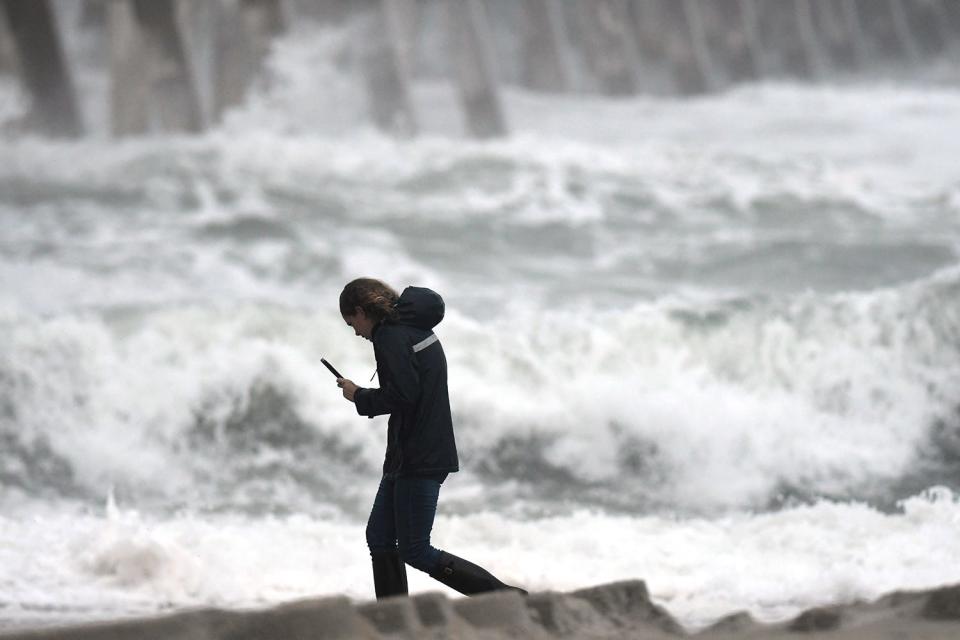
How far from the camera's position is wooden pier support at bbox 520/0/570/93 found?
24.9m

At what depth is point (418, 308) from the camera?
Answer: 127 inches

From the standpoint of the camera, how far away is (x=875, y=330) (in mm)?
8109

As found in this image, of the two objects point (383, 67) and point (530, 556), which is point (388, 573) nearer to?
point (530, 556)

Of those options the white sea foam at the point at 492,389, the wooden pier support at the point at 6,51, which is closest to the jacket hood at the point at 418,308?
the white sea foam at the point at 492,389

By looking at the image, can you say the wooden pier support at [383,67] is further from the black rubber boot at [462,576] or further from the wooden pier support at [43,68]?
the black rubber boot at [462,576]

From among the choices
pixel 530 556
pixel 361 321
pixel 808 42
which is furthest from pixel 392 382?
pixel 808 42

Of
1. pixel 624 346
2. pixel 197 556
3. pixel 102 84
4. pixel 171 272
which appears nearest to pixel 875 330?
pixel 624 346

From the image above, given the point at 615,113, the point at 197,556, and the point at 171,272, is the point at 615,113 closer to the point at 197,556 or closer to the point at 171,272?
the point at 171,272

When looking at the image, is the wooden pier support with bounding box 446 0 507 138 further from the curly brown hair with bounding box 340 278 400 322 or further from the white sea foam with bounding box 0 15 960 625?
the curly brown hair with bounding box 340 278 400 322

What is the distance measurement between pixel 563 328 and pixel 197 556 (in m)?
3.69

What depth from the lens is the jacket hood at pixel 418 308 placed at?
322 centimetres

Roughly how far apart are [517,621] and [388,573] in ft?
1.23

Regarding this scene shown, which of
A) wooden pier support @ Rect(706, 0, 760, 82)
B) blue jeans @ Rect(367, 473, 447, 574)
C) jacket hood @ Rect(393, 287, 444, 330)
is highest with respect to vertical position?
wooden pier support @ Rect(706, 0, 760, 82)

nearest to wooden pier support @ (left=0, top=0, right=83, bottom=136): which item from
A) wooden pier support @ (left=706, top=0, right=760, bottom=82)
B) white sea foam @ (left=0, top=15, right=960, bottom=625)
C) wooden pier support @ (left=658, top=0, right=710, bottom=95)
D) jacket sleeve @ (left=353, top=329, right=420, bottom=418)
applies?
white sea foam @ (left=0, top=15, right=960, bottom=625)
